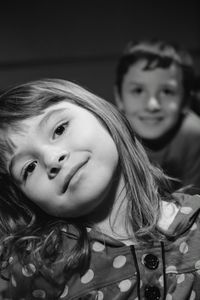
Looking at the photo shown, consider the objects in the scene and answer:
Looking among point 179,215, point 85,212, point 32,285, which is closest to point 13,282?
point 32,285

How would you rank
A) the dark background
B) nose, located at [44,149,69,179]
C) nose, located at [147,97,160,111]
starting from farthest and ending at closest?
the dark background → nose, located at [147,97,160,111] → nose, located at [44,149,69,179]

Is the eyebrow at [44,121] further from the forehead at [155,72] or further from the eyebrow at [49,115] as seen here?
the forehead at [155,72]

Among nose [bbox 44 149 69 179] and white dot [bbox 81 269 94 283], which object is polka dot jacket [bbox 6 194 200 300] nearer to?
white dot [bbox 81 269 94 283]

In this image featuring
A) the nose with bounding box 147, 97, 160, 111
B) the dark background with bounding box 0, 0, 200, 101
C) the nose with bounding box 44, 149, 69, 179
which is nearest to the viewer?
the nose with bounding box 44, 149, 69, 179

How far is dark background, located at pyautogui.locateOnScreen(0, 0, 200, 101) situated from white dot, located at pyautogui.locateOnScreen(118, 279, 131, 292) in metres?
0.60

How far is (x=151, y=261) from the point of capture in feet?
2.06

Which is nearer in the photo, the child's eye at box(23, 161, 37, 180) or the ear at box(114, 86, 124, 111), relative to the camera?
the child's eye at box(23, 161, 37, 180)

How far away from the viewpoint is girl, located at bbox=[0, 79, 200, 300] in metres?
0.62

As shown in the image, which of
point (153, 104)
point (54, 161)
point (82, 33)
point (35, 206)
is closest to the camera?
point (54, 161)

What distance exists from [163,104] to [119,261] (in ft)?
1.40

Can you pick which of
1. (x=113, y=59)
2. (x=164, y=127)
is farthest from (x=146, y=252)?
(x=113, y=59)

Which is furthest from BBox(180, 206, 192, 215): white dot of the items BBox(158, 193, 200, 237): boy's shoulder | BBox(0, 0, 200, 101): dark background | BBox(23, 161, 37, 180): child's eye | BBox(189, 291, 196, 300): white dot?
BBox(0, 0, 200, 101): dark background

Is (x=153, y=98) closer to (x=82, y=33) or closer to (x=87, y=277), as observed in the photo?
(x=82, y=33)

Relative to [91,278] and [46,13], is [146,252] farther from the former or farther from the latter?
[46,13]
